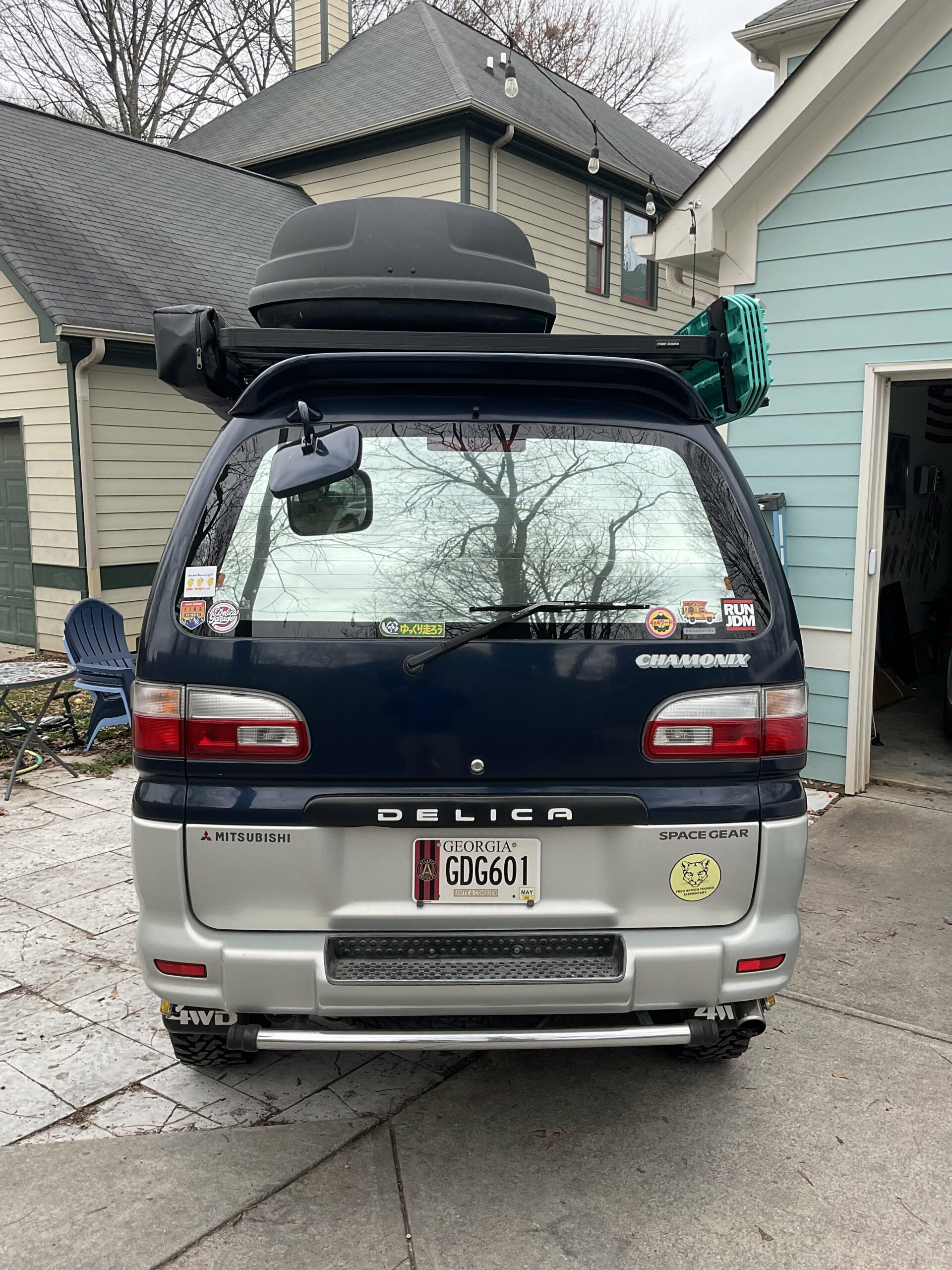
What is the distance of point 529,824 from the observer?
7.98 feet

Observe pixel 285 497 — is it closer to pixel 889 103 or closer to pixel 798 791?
pixel 798 791

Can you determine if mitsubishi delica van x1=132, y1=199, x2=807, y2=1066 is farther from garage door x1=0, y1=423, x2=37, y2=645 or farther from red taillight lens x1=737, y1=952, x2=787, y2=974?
garage door x1=0, y1=423, x2=37, y2=645

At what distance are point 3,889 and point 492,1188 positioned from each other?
10.0ft

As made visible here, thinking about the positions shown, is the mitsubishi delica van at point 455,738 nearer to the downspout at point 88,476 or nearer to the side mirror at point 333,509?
the side mirror at point 333,509

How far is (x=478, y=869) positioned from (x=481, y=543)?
2.56 feet

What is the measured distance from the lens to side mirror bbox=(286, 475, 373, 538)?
8.14 ft

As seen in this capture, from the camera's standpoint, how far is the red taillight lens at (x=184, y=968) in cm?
246

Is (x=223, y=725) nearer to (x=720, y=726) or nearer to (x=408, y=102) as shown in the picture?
(x=720, y=726)

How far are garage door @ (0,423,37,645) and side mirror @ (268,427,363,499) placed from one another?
962 centimetres

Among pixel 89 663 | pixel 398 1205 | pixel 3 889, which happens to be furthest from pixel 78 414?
pixel 398 1205

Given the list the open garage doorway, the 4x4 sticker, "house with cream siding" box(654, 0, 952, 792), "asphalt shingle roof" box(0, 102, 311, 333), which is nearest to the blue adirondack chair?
"asphalt shingle roof" box(0, 102, 311, 333)

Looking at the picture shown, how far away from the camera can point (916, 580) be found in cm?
1051

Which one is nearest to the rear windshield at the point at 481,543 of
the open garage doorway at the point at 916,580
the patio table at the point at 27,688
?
the patio table at the point at 27,688

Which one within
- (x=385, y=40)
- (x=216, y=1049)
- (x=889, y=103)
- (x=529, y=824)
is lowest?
(x=216, y=1049)
